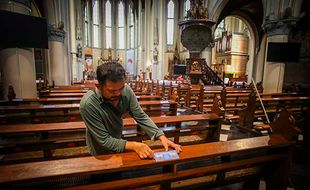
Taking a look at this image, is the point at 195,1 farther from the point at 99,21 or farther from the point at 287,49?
the point at 99,21

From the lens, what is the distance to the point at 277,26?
8.02m

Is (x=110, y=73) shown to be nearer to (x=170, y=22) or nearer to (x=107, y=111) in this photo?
(x=107, y=111)

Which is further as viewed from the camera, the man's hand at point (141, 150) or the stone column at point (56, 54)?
the stone column at point (56, 54)

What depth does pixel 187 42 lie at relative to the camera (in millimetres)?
11203

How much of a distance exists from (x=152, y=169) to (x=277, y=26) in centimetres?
909

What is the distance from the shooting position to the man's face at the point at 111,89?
1.41m

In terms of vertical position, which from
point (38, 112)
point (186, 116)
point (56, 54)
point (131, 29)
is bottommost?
point (38, 112)

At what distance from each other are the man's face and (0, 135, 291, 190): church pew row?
1.60 feet

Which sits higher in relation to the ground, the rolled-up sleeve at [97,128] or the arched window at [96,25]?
the arched window at [96,25]

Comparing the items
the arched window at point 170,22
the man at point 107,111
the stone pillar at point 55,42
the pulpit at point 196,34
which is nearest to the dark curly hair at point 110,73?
the man at point 107,111

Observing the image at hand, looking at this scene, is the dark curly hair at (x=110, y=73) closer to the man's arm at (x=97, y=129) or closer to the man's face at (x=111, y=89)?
the man's face at (x=111, y=89)

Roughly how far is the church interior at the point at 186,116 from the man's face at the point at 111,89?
0.49 meters

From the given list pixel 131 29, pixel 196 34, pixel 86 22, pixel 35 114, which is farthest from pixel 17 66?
pixel 131 29

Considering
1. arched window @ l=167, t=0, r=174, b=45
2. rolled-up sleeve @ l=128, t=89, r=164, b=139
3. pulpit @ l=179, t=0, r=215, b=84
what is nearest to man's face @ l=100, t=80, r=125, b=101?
rolled-up sleeve @ l=128, t=89, r=164, b=139
